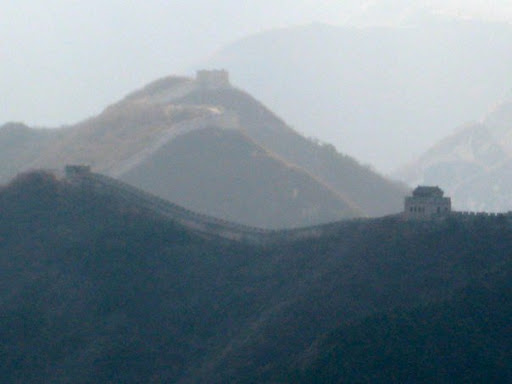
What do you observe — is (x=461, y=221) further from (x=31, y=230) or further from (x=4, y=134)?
(x=4, y=134)

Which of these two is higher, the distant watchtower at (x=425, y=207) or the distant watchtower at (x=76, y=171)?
the distant watchtower at (x=76, y=171)

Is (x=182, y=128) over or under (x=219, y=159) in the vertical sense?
over

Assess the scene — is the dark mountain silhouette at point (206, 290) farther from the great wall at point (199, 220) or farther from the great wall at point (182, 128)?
the great wall at point (182, 128)

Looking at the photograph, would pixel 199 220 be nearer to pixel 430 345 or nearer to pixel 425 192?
pixel 425 192

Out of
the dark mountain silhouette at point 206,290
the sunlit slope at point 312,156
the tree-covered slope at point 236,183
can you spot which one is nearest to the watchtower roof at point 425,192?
the dark mountain silhouette at point 206,290

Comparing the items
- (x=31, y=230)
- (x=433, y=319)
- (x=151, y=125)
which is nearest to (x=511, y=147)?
(x=151, y=125)

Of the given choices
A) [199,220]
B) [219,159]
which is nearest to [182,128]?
[219,159]

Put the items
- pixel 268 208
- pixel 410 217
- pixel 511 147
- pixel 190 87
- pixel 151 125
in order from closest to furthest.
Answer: pixel 410 217
pixel 268 208
pixel 151 125
pixel 190 87
pixel 511 147
